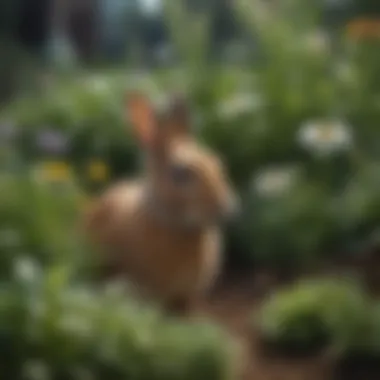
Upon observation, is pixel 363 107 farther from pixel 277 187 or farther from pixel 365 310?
pixel 365 310

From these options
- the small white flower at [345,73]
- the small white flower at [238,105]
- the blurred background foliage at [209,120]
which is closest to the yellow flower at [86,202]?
the blurred background foliage at [209,120]

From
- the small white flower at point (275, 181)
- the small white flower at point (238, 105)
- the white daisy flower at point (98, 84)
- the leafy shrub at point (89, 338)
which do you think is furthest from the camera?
the white daisy flower at point (98, 84)

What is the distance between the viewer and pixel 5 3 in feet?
7.27

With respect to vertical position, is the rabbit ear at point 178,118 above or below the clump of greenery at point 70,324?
above

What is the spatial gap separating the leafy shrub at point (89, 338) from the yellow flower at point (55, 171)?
1.15ft

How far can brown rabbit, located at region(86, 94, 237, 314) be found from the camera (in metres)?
1.40

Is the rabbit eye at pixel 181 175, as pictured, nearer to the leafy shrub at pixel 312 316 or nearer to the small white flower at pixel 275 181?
the leafy shrub at pixel 312 316

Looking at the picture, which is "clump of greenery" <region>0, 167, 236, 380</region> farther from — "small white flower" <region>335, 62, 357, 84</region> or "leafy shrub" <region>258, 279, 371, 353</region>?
"small white flower" <region>335, 62, 357, 84</region>

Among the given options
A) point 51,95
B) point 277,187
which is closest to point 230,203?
point 277,187

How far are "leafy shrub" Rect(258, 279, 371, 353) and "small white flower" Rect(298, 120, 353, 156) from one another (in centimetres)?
37

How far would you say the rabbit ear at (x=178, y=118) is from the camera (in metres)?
1.44

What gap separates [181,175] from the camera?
140 cm

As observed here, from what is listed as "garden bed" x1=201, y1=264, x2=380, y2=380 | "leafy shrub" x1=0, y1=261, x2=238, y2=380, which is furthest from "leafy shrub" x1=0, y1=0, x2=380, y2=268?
"leafy shrub" x1=0, y1=261, x2=238, y2=380

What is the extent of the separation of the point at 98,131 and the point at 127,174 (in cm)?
12
